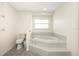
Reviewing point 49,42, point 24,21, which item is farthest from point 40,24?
point 49,42

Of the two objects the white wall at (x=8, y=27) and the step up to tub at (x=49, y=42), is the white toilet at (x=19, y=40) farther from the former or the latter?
the step up to tub at (x=49, y=42)

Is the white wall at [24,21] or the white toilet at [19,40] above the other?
the white wall at [24,21]

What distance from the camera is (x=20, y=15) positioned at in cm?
218

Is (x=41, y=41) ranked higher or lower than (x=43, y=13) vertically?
lower

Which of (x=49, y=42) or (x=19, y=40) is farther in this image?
(x=49, y=42)

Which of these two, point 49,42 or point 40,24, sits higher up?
point 40,24

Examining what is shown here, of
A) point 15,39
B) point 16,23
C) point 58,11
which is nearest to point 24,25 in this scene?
point 16,23

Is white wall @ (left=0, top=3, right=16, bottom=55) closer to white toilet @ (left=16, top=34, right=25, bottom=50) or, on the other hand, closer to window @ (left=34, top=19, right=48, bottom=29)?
white toilet @ (left=16, top=34, right=25, bottom=50)

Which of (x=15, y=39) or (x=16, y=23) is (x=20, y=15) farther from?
(x=15, y=39)

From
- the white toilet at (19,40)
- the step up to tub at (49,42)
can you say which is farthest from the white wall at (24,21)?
the step up to tub at (49,42)

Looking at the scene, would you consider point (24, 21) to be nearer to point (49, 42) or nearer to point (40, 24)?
point (40, 24)

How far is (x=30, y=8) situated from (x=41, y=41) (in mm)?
→ 1046

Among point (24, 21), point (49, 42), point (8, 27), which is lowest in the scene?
point (49, 42)

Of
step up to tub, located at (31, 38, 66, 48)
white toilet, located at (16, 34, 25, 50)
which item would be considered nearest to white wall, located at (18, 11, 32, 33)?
white toilet, located at (16, 34, 25, 50)
